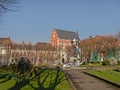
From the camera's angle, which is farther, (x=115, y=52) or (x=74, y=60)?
(x=115, y=52)

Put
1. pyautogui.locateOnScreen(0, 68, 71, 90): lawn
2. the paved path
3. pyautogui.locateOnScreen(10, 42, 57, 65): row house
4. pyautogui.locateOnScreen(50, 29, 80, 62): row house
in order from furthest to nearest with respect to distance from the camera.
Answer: pyautogui.locateOnScreen(50, 29, 80, 62): row house < pyautogui.locateOnScreen(10, 42, 57, 65): row house < the paved path < pyautogui.locateOnScreen(0, 68, 71, 90): lawn

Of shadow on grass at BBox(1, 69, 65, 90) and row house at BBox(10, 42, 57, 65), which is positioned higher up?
row house at BBox(10, 42, 57, 65)

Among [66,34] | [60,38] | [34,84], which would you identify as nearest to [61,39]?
[60,38]

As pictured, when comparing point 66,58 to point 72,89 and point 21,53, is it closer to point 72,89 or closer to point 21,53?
point 21,53

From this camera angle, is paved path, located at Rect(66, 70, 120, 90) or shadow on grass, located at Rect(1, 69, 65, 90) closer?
shadow on grass, located at Rect(1, 69, 65, 90)

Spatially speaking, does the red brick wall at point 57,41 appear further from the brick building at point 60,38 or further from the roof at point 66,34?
the roof at point 66,34

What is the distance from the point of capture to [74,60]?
88.2 meters

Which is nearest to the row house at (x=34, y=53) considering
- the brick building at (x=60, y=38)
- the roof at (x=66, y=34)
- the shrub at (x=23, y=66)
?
the brick building at (x=60, y=38)

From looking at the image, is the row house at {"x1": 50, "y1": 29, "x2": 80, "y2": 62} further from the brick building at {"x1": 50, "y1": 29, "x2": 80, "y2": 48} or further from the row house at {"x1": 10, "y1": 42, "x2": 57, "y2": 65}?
the row house at {"x1": 10, "y1": 42, "x2": 57, "y2": 65}

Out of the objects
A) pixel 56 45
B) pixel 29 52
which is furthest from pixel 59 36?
pixel 29 52

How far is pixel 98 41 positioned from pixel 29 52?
38.3 metres

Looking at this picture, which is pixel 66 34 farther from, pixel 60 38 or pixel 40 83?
pixel 40 83

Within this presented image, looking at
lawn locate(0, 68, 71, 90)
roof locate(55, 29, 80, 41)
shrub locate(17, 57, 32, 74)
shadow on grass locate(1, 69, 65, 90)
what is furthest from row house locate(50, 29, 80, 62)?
lawn locate(0, 68, 71, 90)

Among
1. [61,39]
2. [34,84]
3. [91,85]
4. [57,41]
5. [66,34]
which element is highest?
[66,34]
